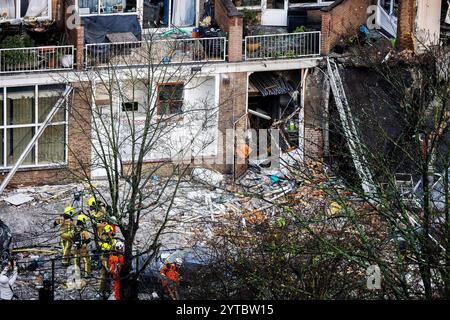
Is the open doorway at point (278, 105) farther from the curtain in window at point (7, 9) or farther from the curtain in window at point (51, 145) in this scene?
the curtain in window at point (7, 9)

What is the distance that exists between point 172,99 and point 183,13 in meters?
3.59

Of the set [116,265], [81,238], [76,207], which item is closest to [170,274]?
[116,265]

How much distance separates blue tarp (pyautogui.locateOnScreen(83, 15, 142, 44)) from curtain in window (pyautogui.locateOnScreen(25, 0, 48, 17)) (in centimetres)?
100

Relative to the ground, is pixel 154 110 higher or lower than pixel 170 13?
lower

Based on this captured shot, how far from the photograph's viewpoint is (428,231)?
3388 cm

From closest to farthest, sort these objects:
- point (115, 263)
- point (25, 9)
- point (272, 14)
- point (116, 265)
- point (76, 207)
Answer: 1. point (116, 265)
2. point (115, 263)
3. point (76, 207)
4. point (25, 9)
5. point (272, 14)

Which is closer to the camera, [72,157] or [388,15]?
[72,157]

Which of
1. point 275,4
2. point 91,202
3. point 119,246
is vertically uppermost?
point 275,4

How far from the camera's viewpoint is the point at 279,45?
47.1m

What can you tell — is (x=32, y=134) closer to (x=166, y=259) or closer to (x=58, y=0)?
(x=58, y=0)

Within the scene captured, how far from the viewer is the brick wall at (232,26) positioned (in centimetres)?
4644

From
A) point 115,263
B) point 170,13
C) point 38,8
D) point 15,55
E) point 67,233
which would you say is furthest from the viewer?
point 170,13

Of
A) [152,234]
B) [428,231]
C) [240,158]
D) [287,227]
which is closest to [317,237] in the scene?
[428,231]

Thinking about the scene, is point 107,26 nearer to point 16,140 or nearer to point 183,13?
point 183,13
